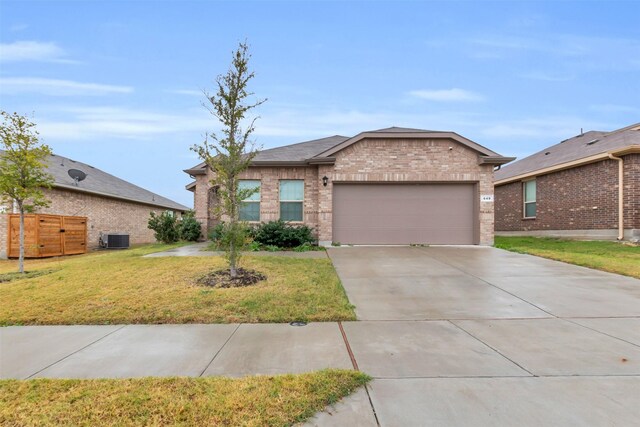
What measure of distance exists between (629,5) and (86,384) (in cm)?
1812

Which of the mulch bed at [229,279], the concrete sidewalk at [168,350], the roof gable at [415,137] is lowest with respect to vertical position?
the concrete sidewalk at [168,350]

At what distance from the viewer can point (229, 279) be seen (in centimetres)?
667

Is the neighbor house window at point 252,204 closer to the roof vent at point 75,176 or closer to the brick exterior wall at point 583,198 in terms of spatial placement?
the roof vent at point 75,176

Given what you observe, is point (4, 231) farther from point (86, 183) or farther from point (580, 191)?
point (580, 191)

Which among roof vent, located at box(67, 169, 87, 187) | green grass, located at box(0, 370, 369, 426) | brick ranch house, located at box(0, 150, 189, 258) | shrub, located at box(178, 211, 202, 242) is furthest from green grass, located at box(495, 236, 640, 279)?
roof vent, located at box(67, 169, 87, 187)

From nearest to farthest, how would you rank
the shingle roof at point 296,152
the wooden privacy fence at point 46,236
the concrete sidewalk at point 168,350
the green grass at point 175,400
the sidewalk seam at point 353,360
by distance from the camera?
the green grass at point 175,400
the sidewalk seam at point 353,360
the concrete sidewalk at point 168,350
the wooden privacy fence at point 46,236
the shingle roof at point 296,152

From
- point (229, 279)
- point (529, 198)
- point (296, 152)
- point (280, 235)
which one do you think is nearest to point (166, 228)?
point (280, 235)

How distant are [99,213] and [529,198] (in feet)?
78.4

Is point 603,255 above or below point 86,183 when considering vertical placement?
below

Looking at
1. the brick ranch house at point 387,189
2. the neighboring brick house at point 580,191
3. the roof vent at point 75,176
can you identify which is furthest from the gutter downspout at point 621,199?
the roof vent at point 75,176

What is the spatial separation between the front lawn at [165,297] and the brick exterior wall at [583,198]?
40.9ft

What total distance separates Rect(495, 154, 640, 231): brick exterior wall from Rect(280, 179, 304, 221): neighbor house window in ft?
40.1

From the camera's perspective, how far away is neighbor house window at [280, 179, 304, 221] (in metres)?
12.9

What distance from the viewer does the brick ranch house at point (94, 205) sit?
1437 centimetres
